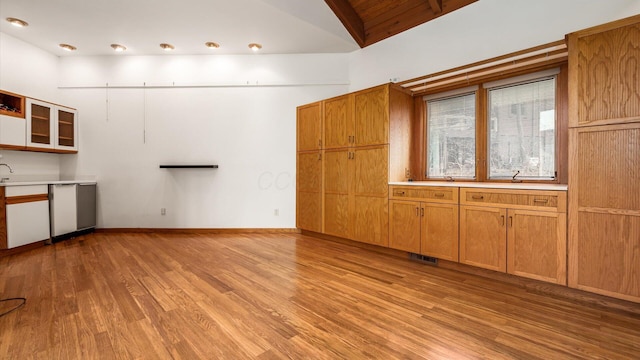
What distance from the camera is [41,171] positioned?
450 cm

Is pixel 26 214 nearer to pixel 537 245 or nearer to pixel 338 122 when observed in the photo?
pixel 338 122

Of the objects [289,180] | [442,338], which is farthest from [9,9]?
[442,338]

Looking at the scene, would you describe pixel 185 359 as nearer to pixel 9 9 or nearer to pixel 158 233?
pixel 158 233

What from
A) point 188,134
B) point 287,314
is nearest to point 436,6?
point 287,314

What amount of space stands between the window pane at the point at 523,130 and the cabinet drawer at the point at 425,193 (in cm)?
74

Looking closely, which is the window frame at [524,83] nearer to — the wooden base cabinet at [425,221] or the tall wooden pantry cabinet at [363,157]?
the wooden base cabinet at [425,221]

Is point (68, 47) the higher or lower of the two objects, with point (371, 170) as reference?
higher

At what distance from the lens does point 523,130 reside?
300 centimetres

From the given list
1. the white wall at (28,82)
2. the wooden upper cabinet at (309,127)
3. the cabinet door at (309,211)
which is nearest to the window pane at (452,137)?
the wooden upper cabinet at (309,127)

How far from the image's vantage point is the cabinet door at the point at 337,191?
395 centimetres

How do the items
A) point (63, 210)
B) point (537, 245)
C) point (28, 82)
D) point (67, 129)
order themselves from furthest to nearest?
point (67, 129), point (28, 82), point (63, 210), point (537, 245)

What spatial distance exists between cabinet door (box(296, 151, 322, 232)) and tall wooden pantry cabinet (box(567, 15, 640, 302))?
2958 mm

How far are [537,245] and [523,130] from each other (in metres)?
1.33

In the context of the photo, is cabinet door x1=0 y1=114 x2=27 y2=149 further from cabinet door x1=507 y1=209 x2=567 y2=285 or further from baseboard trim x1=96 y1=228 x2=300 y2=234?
cabinet door x1=507 y1=209 x2=567 y2=285
